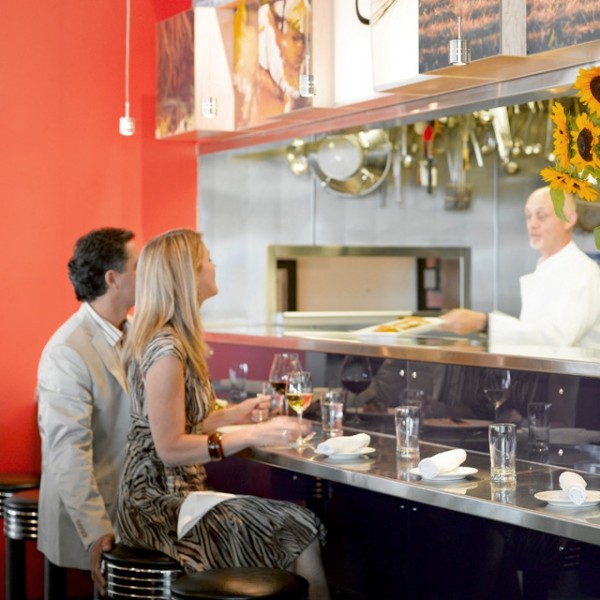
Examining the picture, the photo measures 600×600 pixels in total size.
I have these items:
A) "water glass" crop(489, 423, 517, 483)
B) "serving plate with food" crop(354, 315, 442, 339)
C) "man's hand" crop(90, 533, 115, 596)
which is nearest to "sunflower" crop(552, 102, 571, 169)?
"water glass" crop(489, 423, 517, 483)

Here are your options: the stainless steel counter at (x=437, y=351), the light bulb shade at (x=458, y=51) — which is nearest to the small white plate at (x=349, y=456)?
the stainless steel counter at (x=437, y=351)

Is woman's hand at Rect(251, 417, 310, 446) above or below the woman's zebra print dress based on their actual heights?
above

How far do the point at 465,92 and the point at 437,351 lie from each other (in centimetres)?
79

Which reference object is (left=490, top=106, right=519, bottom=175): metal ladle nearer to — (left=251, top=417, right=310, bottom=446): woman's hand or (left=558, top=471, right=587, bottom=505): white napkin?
(left=251, top=417, right=310, bottom=446): woman's hand

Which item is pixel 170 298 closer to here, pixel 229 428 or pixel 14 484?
pixel 229 428

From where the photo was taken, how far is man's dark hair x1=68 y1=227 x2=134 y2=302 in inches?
157

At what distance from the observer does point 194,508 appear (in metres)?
3.22

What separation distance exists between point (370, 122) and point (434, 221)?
3122 millimetres

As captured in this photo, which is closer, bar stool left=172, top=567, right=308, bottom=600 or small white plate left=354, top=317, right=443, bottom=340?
bar stool left=172, top=567, right=308, bottom=600

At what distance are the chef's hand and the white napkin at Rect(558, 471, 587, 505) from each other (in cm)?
268

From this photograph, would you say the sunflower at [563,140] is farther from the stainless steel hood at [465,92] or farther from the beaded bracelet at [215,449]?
the beaded bracelet at [215,449]

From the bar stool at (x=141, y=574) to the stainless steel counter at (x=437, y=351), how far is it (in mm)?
995

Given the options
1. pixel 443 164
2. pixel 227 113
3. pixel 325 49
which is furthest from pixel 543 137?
pixel 325 49

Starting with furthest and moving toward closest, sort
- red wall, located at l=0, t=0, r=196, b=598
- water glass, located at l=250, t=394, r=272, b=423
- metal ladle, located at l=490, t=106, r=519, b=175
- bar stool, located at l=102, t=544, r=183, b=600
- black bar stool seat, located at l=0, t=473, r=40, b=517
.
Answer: metal ladle, located at l=490, t=106, r=519, b=175, red wall, located at l=0, t=0, r=196, b=598, black bar stool seat, located at l=0, t=473, r=40, b=517, water glass, located at l=250, t=394, r=272, b=423, bar stool, located at l=102, t=544, r=183, b=600
